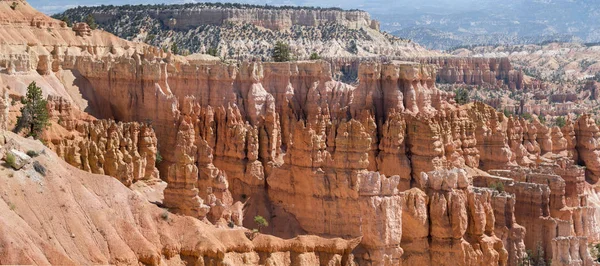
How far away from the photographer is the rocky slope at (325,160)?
4897 cm

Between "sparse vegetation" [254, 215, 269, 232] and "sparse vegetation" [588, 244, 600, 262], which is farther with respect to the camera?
"sparse vegetation" [588, 244, 600, 262]

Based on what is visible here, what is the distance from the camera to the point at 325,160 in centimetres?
5784

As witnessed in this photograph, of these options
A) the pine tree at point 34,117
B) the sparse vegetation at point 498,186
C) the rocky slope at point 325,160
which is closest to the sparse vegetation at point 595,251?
the rocky slope at point 325,160

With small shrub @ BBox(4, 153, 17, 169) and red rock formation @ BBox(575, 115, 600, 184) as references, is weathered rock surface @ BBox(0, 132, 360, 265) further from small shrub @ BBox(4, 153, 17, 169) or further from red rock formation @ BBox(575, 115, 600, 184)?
red rock formation @ BBox(575, 115, 600, 184)

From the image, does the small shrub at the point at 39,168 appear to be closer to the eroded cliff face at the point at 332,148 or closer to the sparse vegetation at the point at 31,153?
the sparse vegetation at the point at 31,153

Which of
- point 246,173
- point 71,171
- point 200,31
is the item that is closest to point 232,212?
point 246,173

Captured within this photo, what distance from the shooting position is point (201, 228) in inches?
1864

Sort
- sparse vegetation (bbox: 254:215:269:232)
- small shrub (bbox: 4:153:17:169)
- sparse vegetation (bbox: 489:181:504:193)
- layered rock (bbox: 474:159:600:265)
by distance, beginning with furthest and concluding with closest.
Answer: sparse vegetation (bbox: 489:181:504:193)
layered rock (bbox: 474:159:600:265)
sparse vegetation (bbox: 254:215:269:232)
small shrub (bbox: 4:153:17:169)

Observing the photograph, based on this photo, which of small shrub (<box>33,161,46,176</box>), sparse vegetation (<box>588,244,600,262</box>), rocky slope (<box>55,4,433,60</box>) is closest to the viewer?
small shrub (<box>33,161,46,176</box>)

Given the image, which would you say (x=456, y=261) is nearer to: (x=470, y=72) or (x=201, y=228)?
(x=201, y=228)

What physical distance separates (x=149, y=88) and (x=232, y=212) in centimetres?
1601

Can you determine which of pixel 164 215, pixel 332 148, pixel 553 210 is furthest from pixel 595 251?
pixel 164 215

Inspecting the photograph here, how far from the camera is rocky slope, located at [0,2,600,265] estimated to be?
161 ft

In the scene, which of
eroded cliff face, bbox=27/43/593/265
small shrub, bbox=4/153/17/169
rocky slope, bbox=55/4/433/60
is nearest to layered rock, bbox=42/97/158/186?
eroded cliff face, bbox=27/43/593/265
